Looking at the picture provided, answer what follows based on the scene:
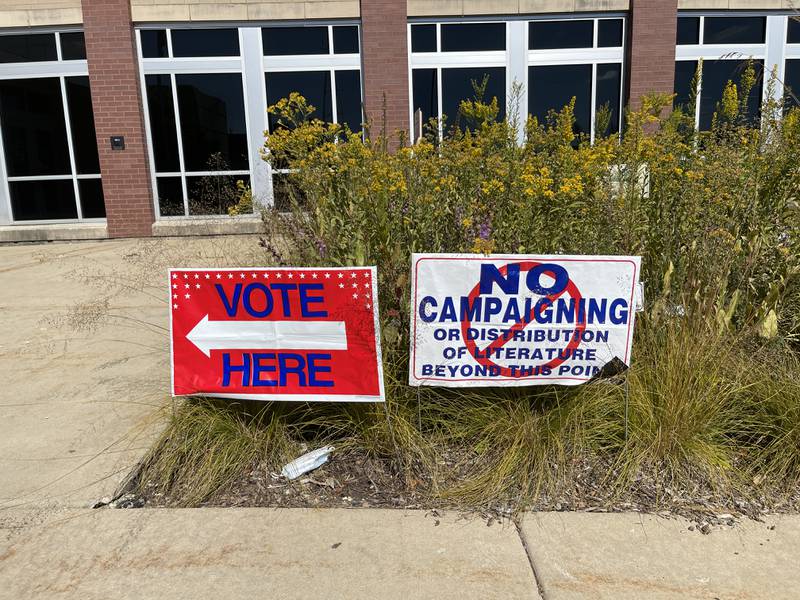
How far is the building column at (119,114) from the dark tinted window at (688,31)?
1100 centimetres

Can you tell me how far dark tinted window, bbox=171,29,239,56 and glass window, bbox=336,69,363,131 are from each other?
2156 mm

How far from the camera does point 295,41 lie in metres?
12.6

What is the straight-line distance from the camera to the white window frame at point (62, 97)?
496 inches

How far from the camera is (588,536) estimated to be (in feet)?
9.00

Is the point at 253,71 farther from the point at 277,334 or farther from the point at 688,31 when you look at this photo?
the point at 277,334

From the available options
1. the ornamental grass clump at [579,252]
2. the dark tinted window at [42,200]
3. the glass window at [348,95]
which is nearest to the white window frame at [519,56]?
the glass window at [348,95]

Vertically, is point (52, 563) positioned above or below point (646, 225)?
below

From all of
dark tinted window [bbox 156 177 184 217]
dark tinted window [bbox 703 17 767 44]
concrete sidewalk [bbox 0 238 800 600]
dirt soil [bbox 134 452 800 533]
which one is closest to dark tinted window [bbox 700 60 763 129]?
dark tinted window [bbox 703 17 767 44]

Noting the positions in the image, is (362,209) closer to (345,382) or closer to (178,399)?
(345,382)

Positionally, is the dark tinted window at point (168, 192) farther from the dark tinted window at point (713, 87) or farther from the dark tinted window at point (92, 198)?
the dark tinted window at point (713, 87)

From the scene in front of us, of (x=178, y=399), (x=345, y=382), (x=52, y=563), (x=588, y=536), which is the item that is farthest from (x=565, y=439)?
(x=52, y=563)

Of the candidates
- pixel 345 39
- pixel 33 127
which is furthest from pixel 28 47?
pixel 345 39

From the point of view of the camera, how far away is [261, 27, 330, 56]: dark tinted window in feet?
41.2

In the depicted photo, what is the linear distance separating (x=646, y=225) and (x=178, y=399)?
10.2 feet
